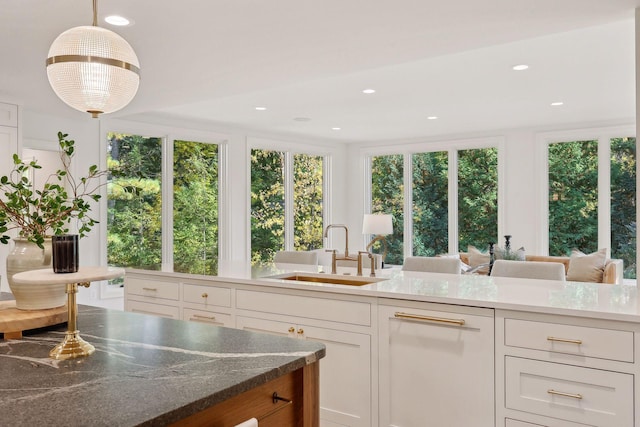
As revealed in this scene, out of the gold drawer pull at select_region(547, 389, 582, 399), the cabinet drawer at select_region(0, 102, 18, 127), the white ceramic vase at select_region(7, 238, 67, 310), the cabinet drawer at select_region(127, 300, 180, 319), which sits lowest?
the gold drawer pull at select_region(547, 389, 582, 399)

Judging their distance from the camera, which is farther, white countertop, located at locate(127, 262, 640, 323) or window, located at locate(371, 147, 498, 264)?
window, located at locate(371, 147, 498, 264)

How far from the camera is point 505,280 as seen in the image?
2.77 m

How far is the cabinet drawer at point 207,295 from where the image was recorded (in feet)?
9.69

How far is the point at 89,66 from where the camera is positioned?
1.53 meters

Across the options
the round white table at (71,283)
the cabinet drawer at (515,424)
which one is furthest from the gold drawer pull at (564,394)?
the round white table at (71,283)

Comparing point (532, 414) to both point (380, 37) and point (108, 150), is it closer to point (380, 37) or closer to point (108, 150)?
point (380, 37)

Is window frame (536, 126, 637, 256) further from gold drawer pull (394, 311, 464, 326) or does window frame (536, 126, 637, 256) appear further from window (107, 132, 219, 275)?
gold drawer pull (394, 311, 464, 326)

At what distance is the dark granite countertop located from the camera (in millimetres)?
973

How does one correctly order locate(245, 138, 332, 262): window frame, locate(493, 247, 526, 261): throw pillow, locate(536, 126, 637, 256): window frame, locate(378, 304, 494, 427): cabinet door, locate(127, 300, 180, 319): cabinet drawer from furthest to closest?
locate(245, 138, 332, 262): window frame < locate(536, 126, 637, 256): window frame < locate(493, 247, 526, 261): throw pillow < locate(127, 300, 180, 319): cabinet drawer < locate(378, 304, 494, 427): cabinet door

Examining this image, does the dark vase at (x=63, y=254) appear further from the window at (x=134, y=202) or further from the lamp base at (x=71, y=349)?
the window at (x=134, y=202)

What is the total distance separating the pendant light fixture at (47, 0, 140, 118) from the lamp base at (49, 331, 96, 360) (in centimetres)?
75

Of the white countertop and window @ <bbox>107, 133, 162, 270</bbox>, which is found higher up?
window @ <bbox>107, 133, 162, 270</bbox>

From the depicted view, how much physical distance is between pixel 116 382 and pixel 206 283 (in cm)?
192

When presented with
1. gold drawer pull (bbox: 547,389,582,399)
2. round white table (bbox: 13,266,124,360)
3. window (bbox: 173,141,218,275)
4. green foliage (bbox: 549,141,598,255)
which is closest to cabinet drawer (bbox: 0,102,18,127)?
window (bbox: 173,141,218,275)
